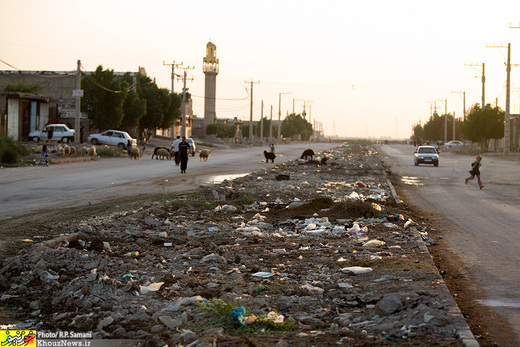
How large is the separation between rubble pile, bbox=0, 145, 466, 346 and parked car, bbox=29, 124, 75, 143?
42.4 m

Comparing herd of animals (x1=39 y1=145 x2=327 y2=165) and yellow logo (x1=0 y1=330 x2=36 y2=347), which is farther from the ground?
herd of animals (x1=39 y1=145 x2=327 y2=165)

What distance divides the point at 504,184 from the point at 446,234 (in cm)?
1666

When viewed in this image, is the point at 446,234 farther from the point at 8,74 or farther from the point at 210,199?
the point at 8,74

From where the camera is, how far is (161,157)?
4303 centimetres

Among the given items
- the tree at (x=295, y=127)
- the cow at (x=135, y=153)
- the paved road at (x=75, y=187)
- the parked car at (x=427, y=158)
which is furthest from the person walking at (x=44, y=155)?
the tree at (x=295, y=127)

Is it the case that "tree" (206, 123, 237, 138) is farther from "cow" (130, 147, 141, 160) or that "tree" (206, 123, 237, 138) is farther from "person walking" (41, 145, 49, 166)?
"person walking" (41, 145, 49, 166)

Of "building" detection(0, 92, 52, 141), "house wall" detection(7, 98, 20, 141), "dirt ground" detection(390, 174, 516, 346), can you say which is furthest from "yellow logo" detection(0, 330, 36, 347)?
"house wall" detection(7, 98, 20, 141)

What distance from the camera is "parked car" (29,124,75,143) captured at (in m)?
52.1

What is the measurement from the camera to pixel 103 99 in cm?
5744

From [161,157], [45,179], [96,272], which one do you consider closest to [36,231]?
[96,272]

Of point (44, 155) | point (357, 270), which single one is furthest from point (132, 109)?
point (357, 270)

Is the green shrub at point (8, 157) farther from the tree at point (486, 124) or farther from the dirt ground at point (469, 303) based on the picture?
the tree at point (486, 124)

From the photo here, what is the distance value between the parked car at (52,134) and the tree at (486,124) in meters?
50.1

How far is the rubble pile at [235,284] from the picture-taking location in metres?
5.45
